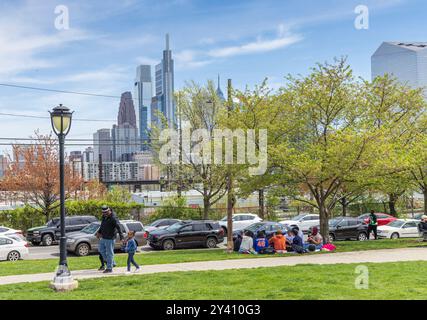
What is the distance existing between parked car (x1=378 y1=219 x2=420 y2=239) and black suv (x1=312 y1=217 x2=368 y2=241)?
1.70 metres

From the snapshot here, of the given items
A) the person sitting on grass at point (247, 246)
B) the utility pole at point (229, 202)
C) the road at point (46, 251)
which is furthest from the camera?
the road at point (46, 251)

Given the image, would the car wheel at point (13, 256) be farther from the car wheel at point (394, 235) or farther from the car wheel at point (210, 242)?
the car wheel at point (394, 235)

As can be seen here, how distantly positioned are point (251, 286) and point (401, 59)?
5135 inches

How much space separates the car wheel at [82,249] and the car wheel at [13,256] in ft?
8.34

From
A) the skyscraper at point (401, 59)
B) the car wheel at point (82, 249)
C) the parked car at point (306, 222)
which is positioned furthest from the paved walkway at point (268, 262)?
the skyscraper at point (401, 59)

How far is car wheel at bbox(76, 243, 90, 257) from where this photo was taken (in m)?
22.6

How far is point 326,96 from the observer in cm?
2281

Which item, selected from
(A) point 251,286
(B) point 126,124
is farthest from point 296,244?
(B) point 126,124

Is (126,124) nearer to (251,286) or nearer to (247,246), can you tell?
(247,246)

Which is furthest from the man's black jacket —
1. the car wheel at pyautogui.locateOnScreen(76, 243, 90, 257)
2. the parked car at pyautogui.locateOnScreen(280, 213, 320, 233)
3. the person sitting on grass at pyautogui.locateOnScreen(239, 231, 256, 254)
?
the parked car at pyautogui.locateOnScreen(280, 213, 320, 233)

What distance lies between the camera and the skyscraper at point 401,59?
12619 centimetres

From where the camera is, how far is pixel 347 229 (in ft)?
98.5
